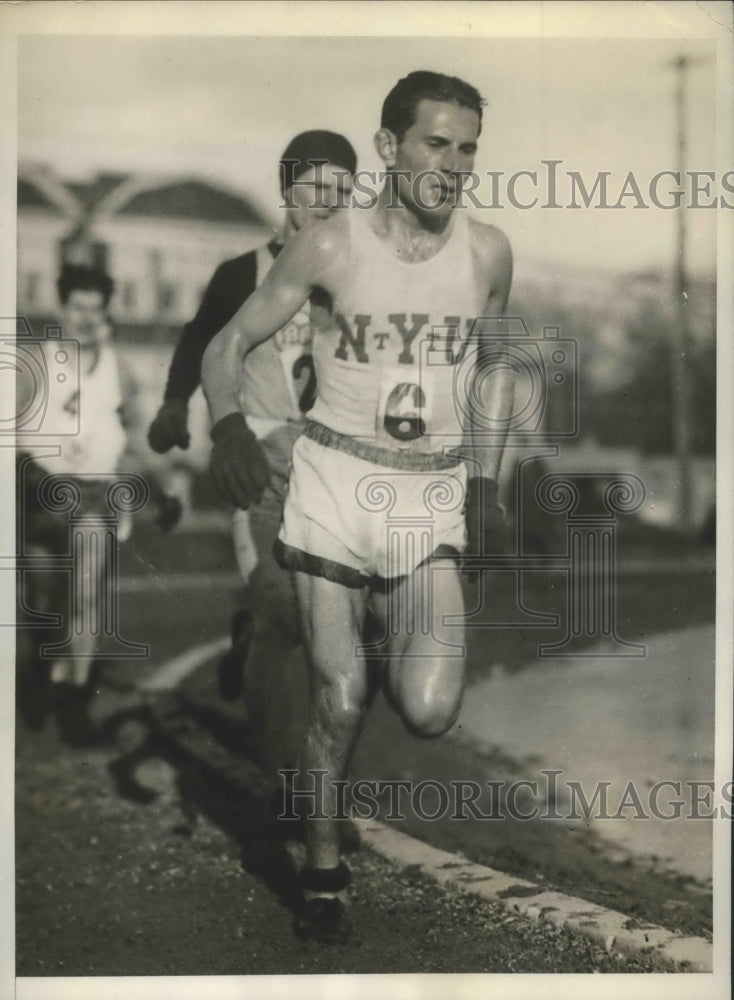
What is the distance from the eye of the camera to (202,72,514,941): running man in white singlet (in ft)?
15.2

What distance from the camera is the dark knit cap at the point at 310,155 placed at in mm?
4625

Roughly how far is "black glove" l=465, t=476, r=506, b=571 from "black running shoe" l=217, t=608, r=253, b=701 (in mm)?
683

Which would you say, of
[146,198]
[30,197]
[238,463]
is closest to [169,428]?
[238,463]

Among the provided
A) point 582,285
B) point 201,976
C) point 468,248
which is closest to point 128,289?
point 468,248

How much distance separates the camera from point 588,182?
15.4 ft

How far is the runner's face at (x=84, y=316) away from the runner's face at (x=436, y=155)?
3.08ft

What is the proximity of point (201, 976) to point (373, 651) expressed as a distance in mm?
1080

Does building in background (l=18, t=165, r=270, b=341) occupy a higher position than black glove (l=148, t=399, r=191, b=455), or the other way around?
building in background (l=18, t=165, r=270, b=341)

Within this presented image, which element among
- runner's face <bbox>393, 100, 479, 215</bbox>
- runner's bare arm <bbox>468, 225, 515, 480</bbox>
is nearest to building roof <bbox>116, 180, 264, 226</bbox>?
runner's face <bbox>393, 100, 479, 215</bbox>

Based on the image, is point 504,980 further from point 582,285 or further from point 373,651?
point 582,285

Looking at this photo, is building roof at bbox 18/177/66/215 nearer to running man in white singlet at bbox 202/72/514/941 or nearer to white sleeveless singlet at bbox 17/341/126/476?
white sleeveless singlet at bbox 17/341/126/476

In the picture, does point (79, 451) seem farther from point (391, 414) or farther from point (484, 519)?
point (484, 519)

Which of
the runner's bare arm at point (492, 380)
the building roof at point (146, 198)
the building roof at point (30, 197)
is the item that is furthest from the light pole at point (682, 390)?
the building roof at point (30, 197)

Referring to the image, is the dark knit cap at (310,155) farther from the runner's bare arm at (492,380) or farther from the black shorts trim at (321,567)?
the black shorts trim at (321,567)
